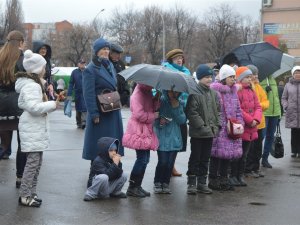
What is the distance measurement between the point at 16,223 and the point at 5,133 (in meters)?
2.28

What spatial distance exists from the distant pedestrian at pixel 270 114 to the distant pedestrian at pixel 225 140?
6.03ft

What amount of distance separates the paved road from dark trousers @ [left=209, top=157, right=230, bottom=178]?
33cm

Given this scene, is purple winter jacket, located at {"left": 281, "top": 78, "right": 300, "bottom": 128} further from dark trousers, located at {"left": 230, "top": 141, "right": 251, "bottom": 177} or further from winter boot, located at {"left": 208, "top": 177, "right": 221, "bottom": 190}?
winter boot, located at {"left": 208, "top": 177, "right": 221, "bottom": 190}

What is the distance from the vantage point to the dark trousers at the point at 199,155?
7.36 metres

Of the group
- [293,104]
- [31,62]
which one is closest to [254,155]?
[293,104]

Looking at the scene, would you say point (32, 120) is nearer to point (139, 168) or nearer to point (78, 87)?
point (139, 168)

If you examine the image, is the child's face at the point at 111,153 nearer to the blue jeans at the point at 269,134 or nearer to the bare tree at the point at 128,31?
the blue jeans at the point at 269,134

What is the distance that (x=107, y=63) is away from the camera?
7.46 m

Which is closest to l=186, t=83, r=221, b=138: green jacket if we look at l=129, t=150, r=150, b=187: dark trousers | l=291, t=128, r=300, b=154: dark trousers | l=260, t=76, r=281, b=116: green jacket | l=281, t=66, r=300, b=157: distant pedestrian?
l=129, t=150, r=150, b=187: dark trousers

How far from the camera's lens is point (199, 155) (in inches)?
291

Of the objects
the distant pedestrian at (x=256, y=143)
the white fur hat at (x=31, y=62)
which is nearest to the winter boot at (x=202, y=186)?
the distant pedestrian at (x=256, y=143)

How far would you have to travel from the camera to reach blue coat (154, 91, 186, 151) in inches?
281

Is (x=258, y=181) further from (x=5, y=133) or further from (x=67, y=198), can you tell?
(x=5, y=133)

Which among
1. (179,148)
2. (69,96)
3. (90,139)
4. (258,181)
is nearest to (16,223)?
(90,139)
